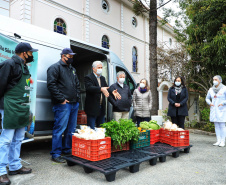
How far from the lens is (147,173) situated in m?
3.62

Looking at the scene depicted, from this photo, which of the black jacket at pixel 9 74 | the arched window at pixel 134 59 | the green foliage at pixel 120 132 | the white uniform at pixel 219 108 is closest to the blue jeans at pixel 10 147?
the black jacket at pixel 9 74

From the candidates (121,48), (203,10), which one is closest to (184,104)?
(203,10)

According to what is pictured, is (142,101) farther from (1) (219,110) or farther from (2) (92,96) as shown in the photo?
(1) (219,110)

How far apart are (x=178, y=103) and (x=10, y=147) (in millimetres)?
4399

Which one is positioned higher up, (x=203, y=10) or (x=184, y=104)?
(x=203, y=10)

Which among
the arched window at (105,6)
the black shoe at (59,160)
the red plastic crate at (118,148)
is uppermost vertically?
the arched window at (105,6)

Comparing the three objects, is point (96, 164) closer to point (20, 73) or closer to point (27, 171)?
point (27, 171)

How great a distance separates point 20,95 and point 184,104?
4447mm

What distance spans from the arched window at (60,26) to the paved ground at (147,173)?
10.8m

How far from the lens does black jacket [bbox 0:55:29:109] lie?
290 cm

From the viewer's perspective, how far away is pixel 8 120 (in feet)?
9.80

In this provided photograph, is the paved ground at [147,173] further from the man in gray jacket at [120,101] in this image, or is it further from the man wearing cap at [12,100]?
the man in gray jacket at [120,101]

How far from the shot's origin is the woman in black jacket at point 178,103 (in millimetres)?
5934

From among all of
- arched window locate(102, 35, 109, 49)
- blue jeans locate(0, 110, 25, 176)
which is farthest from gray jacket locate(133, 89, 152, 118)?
arched window locate(102, 35, 109, 49)
